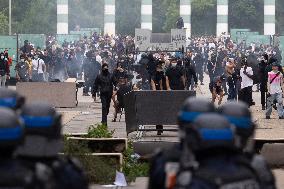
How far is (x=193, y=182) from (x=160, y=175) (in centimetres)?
75

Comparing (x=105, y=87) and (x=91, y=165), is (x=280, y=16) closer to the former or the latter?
(x=105, y=87)

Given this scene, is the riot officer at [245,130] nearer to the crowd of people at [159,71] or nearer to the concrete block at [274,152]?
the concrete block at [274,152]

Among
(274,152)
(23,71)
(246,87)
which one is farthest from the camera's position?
(23,71)

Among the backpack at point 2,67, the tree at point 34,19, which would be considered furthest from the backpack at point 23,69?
the tree at point 34,19

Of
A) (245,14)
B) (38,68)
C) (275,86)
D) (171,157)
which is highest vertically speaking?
(245,14)

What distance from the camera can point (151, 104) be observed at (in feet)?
71.2

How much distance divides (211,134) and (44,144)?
1014mm

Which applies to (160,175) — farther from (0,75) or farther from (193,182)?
(0,75)

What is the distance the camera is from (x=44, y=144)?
21.2 feet

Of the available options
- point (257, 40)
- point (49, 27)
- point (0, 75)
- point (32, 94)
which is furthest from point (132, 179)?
point (49, 27)

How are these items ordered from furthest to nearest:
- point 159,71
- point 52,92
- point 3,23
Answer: point 3,23, point 52,92, point 159,71

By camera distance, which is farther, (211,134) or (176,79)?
(176,79)

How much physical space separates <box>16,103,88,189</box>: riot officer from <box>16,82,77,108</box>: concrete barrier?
84.7 ft

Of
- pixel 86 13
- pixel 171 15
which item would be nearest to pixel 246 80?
pixel 171 15
